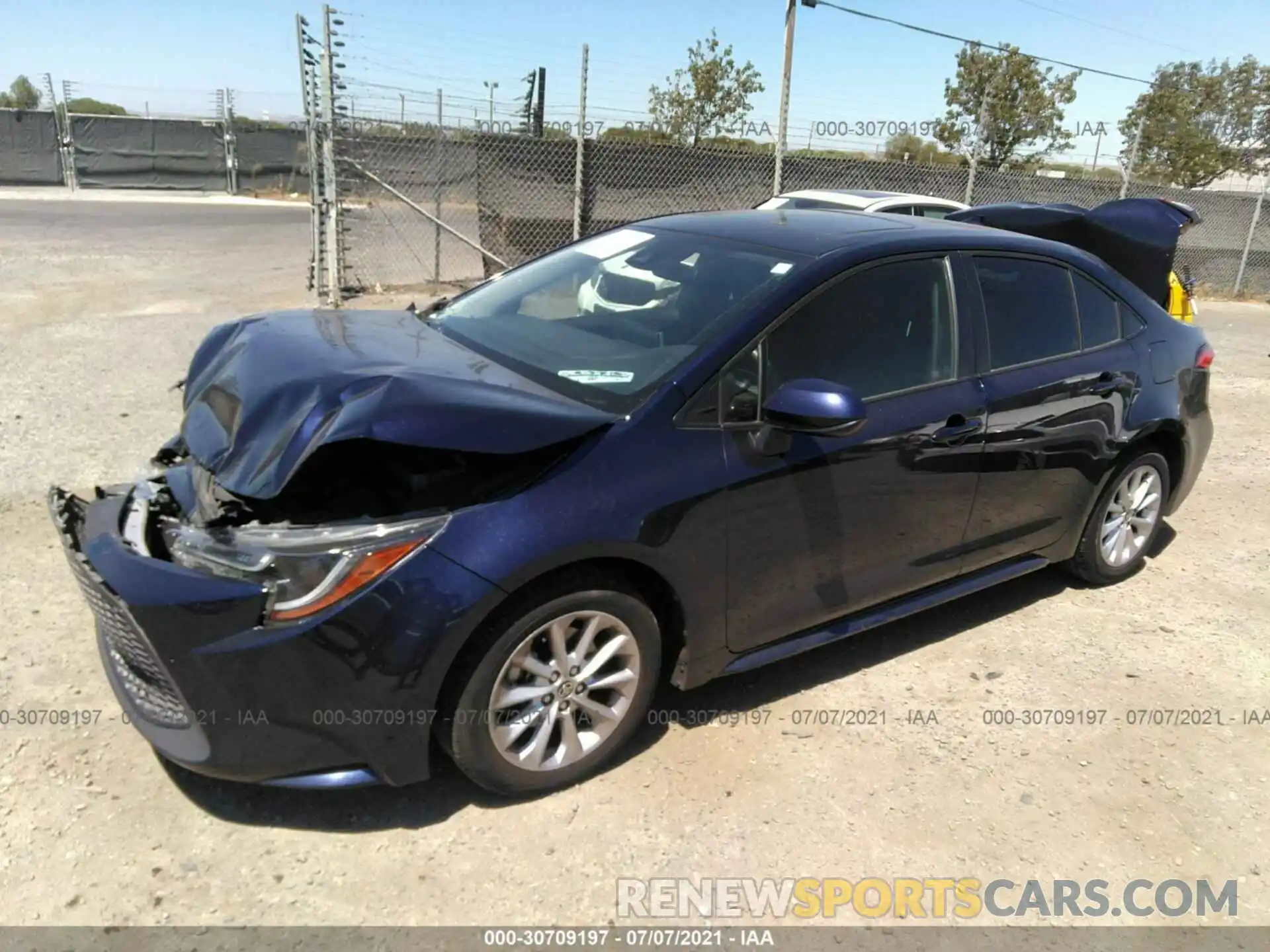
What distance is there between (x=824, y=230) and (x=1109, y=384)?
154 cm

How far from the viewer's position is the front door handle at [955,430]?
11.3 ft

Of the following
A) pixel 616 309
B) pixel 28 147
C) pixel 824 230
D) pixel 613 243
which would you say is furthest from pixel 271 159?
pixel 824 230

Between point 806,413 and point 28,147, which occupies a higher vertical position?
point 28,147

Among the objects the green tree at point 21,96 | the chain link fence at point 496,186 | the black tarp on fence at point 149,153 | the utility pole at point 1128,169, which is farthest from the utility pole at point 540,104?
the green tree at point 21,96

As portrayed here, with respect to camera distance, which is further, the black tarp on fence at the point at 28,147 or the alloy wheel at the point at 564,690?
the black tarp on fence at the point at 28,147

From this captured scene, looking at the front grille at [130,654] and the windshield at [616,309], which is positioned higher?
the windshield at [616,309]

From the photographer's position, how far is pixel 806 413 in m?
2.83

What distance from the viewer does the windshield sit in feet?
9.97

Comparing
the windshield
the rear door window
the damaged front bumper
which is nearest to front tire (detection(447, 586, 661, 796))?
the damaged front bumper

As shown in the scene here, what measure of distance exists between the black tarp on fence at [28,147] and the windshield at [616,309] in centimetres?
2845

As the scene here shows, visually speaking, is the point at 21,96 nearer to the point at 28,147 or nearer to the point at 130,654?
the point at 28,147

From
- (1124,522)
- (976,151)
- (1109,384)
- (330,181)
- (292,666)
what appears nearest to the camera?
(292,666)

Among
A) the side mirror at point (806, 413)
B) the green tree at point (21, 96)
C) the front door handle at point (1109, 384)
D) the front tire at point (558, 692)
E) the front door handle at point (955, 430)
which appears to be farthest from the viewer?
the green tree at point (21, 96)

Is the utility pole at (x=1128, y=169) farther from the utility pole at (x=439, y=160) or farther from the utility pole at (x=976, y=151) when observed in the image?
the utility pole at (x=439, y=160)
